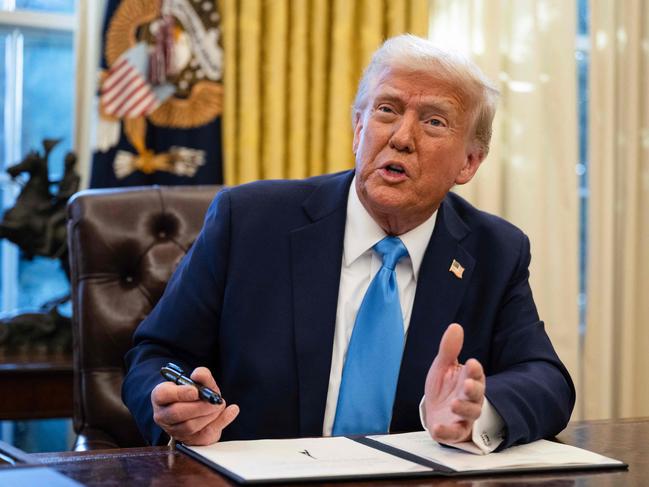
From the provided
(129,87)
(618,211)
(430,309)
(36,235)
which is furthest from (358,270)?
(618,211)

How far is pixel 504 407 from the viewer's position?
159 centimetres

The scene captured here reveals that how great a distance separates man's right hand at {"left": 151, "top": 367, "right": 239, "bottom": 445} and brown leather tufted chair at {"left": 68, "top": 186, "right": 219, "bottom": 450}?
83cm

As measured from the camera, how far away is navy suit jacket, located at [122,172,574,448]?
72.6 inches

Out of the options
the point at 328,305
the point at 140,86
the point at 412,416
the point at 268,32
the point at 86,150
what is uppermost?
the point at 268,32

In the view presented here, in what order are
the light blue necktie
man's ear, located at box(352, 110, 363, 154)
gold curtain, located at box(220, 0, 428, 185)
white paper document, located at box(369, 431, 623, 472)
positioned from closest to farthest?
white paper document, located at box(369, 431, 623, 472) < the light blue necktie < man's ear, located at box(352, 110, 363, 154) < gold curtain, located at box(220, 0, 428, 185)

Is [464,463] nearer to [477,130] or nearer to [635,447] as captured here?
[635,447]

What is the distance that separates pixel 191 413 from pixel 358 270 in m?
0.65

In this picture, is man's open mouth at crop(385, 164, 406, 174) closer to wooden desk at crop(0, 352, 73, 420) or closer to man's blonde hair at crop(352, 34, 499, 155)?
man's blonde hair at crop(352, 34, 499, 155)

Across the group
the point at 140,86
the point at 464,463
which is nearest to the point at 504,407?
the point at 464,463

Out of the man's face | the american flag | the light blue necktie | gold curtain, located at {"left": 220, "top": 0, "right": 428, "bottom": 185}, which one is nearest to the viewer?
the light blue necktie

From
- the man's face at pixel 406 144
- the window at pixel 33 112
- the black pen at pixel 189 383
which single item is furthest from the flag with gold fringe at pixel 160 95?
the black pen at pixel 189 383

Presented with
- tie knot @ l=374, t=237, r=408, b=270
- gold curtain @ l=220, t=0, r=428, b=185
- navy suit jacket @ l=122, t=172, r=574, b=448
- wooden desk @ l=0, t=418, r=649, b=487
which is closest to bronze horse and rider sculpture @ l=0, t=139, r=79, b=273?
gold curtain @ l=220, t=0, r=428, b=185

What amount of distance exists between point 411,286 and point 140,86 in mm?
1697

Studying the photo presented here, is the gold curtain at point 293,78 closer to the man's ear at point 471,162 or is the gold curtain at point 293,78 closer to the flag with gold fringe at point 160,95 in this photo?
the flag with gold fringe at point 160,95
